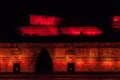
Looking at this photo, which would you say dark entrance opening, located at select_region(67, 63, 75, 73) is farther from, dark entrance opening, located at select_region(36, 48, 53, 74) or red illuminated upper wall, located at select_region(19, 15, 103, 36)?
red illuminated upper wall, located at select_region(19, 15, 103, 36)

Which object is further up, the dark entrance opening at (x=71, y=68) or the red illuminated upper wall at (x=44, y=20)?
the red illuminated upper wall at (x=44, y=20)

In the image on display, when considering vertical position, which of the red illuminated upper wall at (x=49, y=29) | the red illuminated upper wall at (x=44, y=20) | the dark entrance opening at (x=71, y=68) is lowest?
the dark entrance opening at (x=71, y=68)

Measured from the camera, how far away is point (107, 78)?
1992 centimetres

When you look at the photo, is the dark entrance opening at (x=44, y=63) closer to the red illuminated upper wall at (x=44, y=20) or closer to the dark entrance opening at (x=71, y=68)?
the dark entrance opening at (x=71, y=68)

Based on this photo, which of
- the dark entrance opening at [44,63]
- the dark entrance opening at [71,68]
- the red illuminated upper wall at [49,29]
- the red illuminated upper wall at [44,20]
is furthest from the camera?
the red illuminated upper wall at [44,20]

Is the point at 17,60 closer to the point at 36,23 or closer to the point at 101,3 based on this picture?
the point at 36,23

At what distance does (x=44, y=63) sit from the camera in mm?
22375

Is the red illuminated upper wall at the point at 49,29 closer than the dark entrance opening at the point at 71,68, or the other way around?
the dark entrance opening at the point at 71,68

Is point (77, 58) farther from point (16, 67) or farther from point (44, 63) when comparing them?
point (16, 67)

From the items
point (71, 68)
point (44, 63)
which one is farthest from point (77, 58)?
point (44, 63)

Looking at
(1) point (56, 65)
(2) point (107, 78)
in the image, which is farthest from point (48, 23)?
(2) point (107, 78)

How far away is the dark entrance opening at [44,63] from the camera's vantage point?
2227cm

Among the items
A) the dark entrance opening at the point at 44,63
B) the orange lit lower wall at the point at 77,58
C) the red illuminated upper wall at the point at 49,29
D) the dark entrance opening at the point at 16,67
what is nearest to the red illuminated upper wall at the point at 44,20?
the red illuminated upper wall at the point at 49,29

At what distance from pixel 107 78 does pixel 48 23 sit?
681 cm
